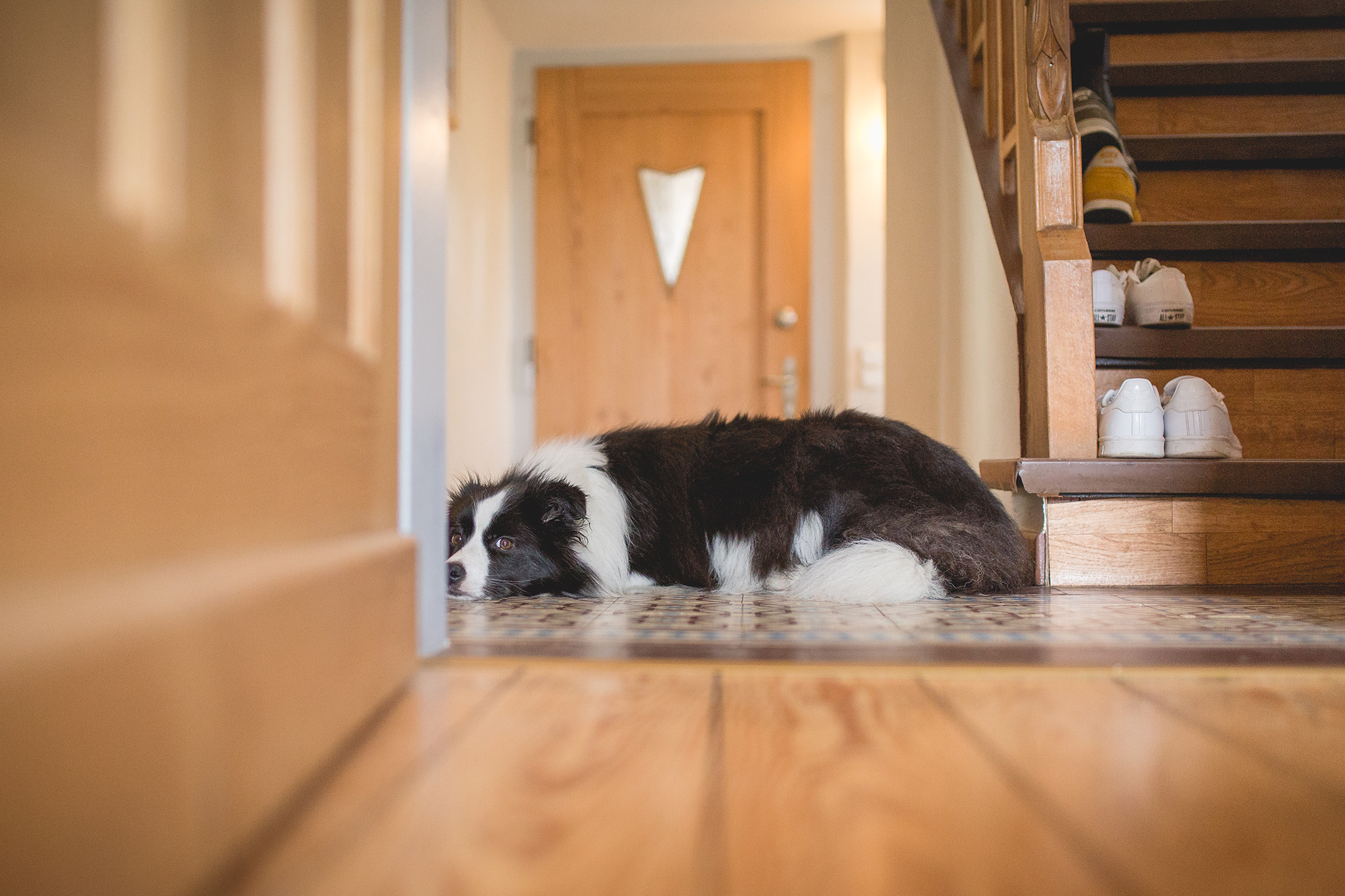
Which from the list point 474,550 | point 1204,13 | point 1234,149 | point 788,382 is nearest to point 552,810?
point 474,550

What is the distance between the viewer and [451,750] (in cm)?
63

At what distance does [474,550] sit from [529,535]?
115mm

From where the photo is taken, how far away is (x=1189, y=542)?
1.89 meters

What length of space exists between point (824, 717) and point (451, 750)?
286 millimetres

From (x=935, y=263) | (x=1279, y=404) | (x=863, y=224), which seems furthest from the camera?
(x=863, y=224)

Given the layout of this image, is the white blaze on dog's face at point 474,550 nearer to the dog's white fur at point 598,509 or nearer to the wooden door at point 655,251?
the dog's white fur at point 598,509

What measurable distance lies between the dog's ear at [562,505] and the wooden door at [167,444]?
112 centimetres

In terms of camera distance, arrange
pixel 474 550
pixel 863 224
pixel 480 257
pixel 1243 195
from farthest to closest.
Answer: pixel 863 224, pixel 480 257, pixel 1243 195, pixel 474 550

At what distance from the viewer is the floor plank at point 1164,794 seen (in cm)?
45

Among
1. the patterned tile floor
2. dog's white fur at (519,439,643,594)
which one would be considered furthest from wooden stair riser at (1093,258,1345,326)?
dog's white fur at (519,439,643,594)

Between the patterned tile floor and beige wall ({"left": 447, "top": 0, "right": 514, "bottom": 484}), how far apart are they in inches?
78.3

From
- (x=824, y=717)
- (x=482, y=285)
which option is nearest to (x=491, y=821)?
(x=824, y=717)

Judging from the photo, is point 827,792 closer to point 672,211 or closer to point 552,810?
point 552,810

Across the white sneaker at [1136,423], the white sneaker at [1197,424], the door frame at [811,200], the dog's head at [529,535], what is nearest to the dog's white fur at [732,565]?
the dog's head at [529,535]
